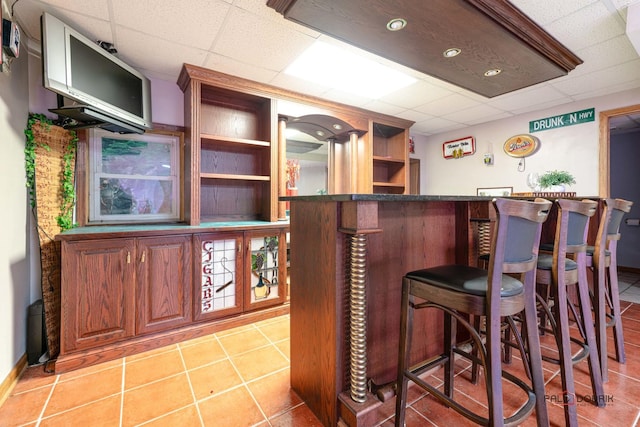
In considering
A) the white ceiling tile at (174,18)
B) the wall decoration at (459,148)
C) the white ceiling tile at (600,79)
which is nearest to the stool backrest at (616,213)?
the white ceiling tile at (600,79)

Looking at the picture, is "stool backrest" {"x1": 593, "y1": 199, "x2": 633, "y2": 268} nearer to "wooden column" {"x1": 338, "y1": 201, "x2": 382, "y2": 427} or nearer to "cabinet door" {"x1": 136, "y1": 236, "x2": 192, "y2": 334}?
"wooden column" {"x1": 338, "y1": 201, "x2": 382, "y2": 427}

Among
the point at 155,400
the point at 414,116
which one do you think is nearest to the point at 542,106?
the point at 414,116

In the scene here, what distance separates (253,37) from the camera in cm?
240

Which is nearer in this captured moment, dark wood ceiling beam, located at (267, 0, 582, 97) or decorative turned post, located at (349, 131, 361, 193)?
dark wood ceiling beam, located at (267, 0, 582, 97)

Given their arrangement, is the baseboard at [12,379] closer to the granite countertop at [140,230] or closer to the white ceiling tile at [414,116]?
the granite countertop at [140,230]

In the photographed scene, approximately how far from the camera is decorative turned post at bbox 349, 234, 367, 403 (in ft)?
4.58

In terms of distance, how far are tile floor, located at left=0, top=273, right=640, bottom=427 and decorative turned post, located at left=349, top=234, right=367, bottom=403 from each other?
329mm

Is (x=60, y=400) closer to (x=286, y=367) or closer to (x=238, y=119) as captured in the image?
(x=286, y=367)

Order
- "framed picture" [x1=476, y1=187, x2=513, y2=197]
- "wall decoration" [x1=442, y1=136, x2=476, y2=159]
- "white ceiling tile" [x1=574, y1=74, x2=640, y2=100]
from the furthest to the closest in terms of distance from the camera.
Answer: "wall decoration" [x1=442, y1=136, x2=476, y2=159], "framed picture" [x1=476, y1=187, x2=513, y2=197], "white ceiling tile" [x1=574, y1=74, x2=640, y2=100]

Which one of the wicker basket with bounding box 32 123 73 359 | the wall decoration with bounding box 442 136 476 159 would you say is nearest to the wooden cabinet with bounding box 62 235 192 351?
the wicker basket with bounding box 32 123 73 359

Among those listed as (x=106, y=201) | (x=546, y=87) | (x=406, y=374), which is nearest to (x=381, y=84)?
(x=546, y=87)

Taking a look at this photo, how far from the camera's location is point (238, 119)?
3494 mm

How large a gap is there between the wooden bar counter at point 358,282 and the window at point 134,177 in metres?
2.08

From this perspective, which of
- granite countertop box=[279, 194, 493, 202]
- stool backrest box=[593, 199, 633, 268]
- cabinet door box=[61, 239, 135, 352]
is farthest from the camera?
cabinet door box=[61, 239, 135, 352]
